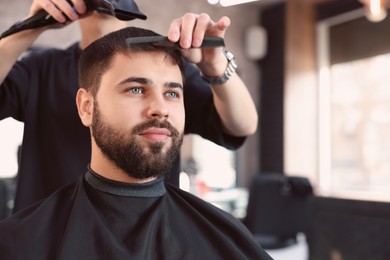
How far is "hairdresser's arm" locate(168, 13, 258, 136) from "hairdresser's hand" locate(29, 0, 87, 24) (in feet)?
0.87

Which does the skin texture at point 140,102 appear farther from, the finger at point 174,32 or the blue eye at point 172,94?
the finger at point 174,32

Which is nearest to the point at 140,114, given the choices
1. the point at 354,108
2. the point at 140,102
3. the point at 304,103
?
the point at 140,102

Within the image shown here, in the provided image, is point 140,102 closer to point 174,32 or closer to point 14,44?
point 174,32

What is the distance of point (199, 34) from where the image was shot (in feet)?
3.42

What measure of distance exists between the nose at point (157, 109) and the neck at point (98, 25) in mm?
319

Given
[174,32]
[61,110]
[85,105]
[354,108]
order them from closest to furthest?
[174,32] < [85,105] < [61,110] < [354,108]

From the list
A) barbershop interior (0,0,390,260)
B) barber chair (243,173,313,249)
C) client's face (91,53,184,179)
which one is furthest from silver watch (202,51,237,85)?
barbershop interior (0,0,390,260)

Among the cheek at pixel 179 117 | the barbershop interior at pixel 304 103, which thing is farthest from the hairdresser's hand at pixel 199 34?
the barbershop interior at pixel 304 103

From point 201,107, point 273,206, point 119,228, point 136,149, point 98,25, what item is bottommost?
point 273,206

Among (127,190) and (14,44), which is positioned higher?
(14,44)

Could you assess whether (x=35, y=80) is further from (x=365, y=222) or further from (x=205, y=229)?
(x=365, y=222)

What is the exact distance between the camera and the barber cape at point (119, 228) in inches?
42.3

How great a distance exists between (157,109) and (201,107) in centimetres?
39

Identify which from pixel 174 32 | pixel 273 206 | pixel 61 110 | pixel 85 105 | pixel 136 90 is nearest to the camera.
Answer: pixel 174 32
